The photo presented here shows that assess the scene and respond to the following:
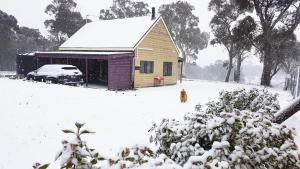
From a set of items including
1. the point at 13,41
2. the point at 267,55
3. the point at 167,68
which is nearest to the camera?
the point at 167,68

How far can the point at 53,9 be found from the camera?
50219mm

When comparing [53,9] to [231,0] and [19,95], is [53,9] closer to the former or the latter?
[231,0]

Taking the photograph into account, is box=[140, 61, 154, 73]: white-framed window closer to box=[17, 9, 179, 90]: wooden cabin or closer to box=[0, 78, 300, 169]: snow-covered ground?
box=[17, 9, 179, 90]: wooden cabin

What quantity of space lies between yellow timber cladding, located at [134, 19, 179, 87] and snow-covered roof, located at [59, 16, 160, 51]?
0.78 metres

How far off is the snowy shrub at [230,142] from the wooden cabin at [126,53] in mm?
17829

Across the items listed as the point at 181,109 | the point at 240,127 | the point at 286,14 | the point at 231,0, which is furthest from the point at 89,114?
the point at 231,0

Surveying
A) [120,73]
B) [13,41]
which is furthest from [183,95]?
[13,41]

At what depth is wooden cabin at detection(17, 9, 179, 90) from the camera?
22.7 meters

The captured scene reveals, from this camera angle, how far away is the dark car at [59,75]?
70.3ft

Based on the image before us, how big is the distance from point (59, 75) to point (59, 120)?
12941 millimetres

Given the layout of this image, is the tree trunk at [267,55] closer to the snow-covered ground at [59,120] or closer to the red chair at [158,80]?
the red chair at [158,80]

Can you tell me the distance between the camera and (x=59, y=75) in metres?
21.4

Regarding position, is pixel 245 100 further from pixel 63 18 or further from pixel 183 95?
pixel 63 18

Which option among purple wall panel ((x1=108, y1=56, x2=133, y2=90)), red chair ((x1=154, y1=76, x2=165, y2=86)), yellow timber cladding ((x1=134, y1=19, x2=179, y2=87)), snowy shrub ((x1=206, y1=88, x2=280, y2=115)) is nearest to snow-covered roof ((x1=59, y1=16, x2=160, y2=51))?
yellow timber cladding ((x1=134, y1=19, x2=179, y2=87))
